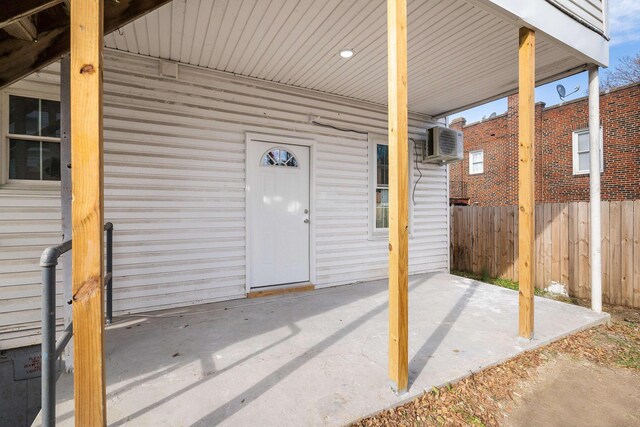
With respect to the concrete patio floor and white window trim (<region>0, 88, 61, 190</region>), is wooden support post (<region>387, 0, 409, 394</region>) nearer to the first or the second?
the concrete patio floor

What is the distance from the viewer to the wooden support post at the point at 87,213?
4.19 ft

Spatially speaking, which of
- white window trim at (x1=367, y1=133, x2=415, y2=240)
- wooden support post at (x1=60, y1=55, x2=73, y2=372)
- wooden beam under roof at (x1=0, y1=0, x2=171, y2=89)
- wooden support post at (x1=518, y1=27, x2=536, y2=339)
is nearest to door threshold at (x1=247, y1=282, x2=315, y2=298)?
white window trim at (x1=367, y1=133, x2=415, y2=240)

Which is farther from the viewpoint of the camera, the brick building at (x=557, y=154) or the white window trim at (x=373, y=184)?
the brick building at (x=557, y=154)

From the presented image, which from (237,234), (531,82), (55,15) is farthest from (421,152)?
(55,15)

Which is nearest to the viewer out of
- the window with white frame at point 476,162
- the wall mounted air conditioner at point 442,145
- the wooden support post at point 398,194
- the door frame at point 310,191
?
the wooden support post at point 398,194

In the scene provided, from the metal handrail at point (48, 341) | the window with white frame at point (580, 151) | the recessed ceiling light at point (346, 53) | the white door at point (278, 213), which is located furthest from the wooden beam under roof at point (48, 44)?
the window with white frame at point (580, 151)

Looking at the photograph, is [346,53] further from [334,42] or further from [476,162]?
[476,162]

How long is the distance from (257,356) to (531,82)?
134 inches

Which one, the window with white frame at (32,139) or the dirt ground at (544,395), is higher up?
the window with white frame at (32,139)

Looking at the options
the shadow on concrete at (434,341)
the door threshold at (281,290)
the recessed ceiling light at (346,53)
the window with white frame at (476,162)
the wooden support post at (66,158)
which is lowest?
the shadow on concrete at (434,341)

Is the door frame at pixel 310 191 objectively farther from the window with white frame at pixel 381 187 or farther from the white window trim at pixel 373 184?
the window with white frame at pixel 381 187

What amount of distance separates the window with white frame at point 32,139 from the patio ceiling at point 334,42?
0.97 metres

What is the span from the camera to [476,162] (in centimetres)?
1366

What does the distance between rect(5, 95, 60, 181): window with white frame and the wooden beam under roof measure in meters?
0.97
